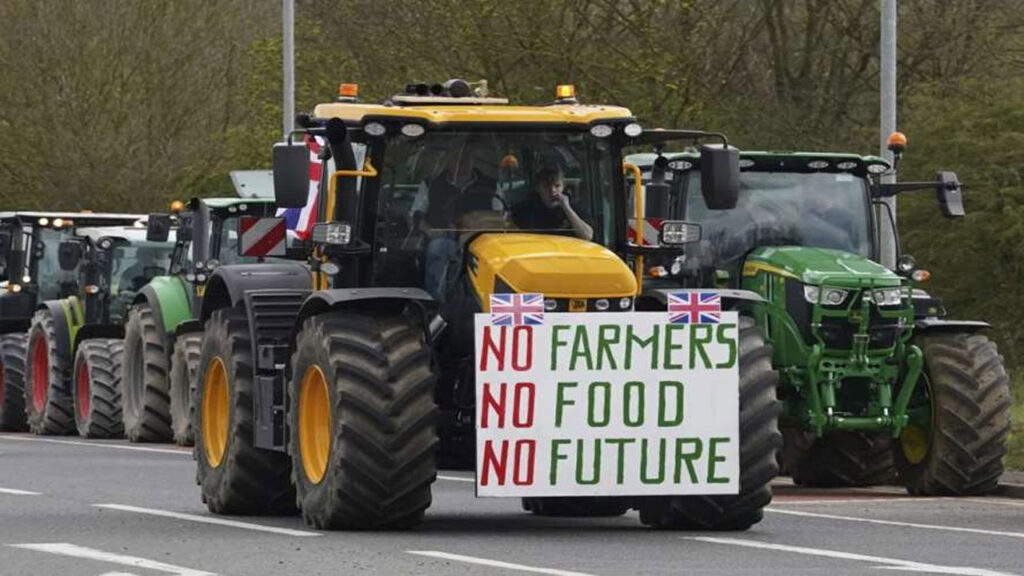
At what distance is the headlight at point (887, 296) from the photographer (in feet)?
70.0

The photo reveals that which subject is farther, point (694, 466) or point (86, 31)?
point (86, 31)

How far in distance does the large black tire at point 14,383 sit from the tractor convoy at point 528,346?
604 inches

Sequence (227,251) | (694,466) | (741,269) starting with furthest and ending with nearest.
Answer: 1. (227,251)
2. (741,269)
3. (694,466)

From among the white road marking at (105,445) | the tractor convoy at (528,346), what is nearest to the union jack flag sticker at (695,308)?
the tractor convoy at (528,346)

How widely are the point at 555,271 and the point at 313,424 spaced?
1775 millimetres

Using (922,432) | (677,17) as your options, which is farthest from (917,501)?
(677,17)

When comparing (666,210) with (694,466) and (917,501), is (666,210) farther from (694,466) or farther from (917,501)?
(694,466)

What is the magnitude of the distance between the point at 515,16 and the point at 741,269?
2026 cm

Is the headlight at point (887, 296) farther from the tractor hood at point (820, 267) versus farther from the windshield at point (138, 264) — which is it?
the windshield at point (138, 264)

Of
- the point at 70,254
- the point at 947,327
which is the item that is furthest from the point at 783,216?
the point at 70,254

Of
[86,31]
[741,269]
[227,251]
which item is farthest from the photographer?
[86,31]

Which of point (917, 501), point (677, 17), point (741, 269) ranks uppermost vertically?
point (677, 17)

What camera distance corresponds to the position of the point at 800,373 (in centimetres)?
2130

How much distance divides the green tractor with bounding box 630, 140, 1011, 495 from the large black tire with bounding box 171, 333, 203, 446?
6150mm
